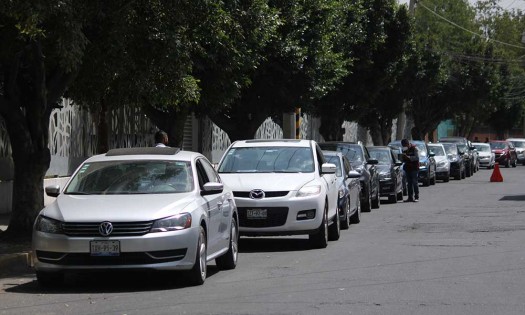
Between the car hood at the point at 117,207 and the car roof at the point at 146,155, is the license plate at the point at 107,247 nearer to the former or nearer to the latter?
the car hood at the point at 117,207

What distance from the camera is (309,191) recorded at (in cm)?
1608

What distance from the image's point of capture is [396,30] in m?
41.2

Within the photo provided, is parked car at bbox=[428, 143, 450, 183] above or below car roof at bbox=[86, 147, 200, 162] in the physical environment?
below

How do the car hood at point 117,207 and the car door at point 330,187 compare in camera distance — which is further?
the car door at point 330,187

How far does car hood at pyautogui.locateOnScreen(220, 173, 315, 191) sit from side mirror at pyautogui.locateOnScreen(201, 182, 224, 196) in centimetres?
360

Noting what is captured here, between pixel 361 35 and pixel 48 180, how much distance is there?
15.1 m

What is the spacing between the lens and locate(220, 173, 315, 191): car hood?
16.0 metres

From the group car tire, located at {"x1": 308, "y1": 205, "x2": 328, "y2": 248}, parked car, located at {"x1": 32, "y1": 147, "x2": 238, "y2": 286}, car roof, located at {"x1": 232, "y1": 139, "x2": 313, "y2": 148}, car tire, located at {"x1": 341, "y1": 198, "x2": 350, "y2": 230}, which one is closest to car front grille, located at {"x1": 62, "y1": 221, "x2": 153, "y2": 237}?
parked car, located at {"x1": 32, "y1": 147, "x2": 238, "y2": 286}

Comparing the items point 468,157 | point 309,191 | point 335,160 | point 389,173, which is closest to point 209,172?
point 309,191

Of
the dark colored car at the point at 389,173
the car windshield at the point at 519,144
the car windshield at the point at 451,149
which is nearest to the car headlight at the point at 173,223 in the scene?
the dark colored car at the point at 389,173

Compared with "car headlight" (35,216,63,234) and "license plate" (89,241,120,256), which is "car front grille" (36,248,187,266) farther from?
"car headlight" (35,216,63,234)

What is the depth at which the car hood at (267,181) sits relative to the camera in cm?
1600

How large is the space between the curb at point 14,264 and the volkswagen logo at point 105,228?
2.63 metres

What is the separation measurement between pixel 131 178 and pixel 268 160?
5.19 metres
